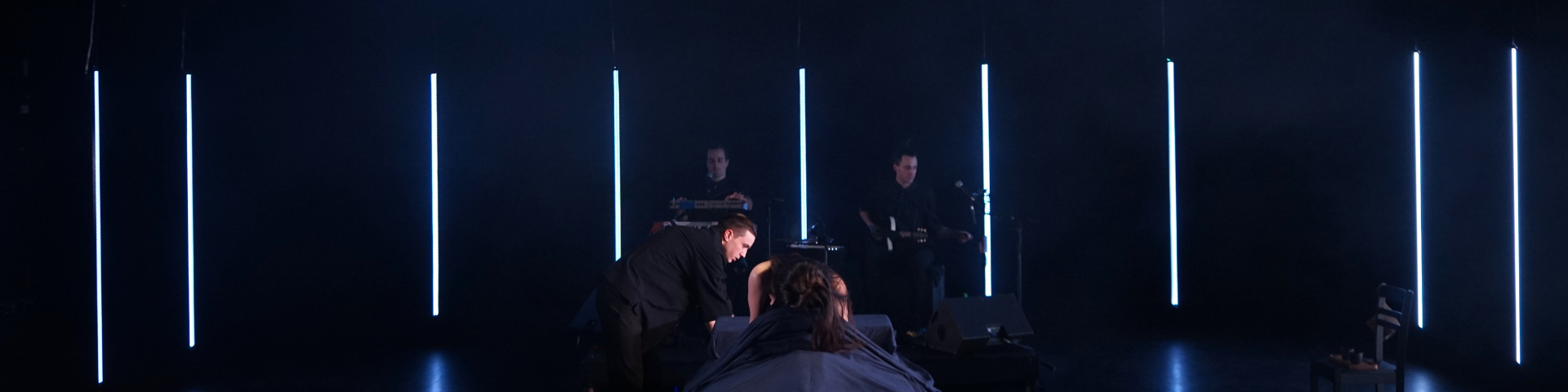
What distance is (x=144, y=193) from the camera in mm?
5137

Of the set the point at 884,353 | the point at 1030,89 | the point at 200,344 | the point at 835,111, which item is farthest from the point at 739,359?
the point at 200,344

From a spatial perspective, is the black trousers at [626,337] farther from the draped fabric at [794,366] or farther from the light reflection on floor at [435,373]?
the light reflection on floor at [435,373]

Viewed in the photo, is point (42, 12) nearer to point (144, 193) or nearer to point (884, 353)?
point (144, 193)

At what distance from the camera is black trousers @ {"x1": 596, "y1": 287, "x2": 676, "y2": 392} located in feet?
10.6

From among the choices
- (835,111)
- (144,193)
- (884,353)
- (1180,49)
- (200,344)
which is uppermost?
(1180,49)

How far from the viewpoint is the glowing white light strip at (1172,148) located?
6086 mm

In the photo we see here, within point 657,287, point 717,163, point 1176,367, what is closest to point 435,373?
point 717,163

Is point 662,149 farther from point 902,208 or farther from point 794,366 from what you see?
point 794,366

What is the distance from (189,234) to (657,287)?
398 centimetres

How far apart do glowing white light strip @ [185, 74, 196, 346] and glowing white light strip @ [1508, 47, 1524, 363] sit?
7.56 m

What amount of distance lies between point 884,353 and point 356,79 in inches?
195

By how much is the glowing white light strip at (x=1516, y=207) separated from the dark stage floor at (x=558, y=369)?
1.04 ft

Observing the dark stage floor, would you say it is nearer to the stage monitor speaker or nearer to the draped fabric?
the stage monitor speaker

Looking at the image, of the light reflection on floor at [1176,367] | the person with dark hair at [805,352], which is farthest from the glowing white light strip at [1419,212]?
the person with dark hair at [805,352]
